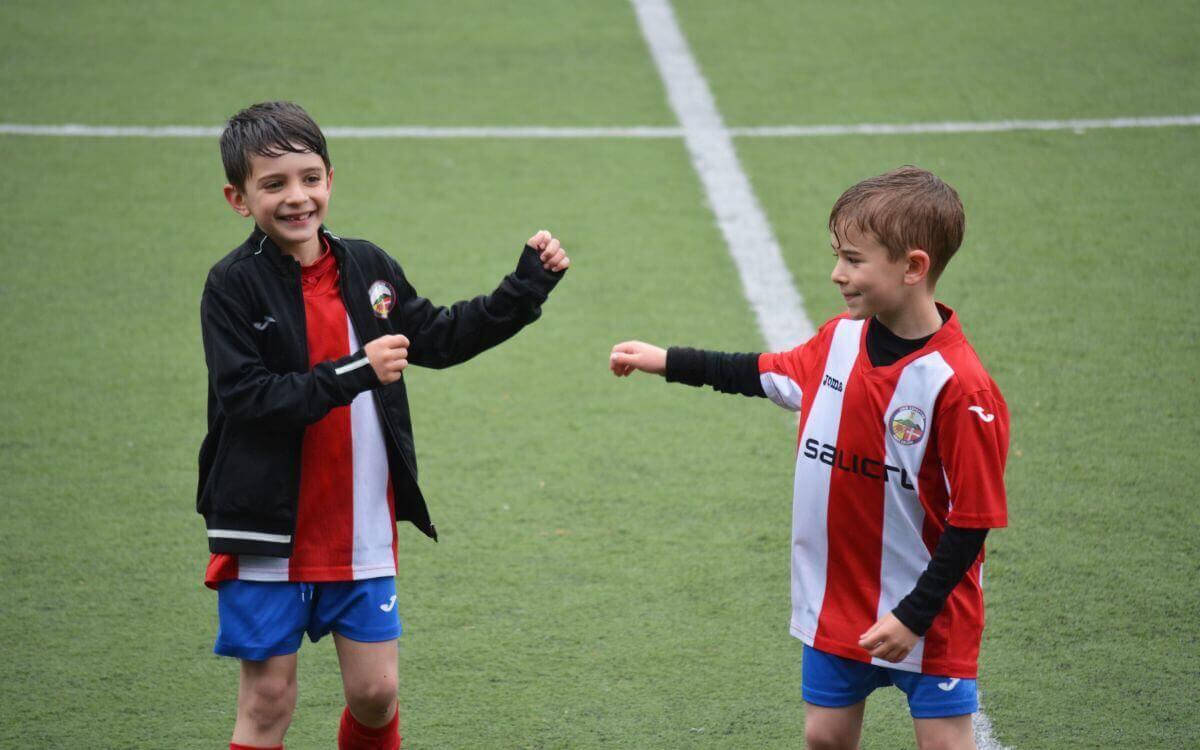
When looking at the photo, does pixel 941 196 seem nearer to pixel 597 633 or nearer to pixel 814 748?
pixel 814 748

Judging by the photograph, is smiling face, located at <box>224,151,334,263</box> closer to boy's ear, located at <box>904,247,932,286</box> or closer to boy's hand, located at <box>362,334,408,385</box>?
boy's hand, located at <box>362,334,408,385</box>

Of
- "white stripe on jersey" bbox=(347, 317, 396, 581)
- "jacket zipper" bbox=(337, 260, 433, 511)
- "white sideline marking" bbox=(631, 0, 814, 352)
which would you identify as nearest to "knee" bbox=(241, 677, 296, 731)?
"white stripe on jersey" bbox=(347, 317, 396, 581)

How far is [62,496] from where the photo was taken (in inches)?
177

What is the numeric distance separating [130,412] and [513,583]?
1885 millimetres

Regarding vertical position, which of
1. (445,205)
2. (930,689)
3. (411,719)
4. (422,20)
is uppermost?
(422,20)

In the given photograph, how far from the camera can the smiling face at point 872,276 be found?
2484 millimetres

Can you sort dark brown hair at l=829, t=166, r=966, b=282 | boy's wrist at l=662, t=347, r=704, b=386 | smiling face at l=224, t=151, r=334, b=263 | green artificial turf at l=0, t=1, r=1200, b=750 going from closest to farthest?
dark brown hair at l=829, t=166, r=966, b=282, smiling face at l=224, t=151, r=334, b=263, boy's wrist at l=662, t=347, r=704, b=386, green artificial turf at l=0, t=1, r=1200, b=750

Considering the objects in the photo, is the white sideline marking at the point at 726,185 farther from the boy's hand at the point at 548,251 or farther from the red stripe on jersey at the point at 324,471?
the red stripe on jersey at the point at 324,471

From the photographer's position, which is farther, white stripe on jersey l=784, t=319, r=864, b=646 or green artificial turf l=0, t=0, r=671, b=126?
green artificial turf l=0, t=0, r=671, b=126

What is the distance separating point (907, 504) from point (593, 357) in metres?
3.07

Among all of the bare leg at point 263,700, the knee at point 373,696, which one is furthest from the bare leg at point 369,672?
the bare leg at point 263,700

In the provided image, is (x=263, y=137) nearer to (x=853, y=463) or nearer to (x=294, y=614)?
(x=294, y=614)

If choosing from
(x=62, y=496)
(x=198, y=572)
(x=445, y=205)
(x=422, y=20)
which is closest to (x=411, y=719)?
(x=198, y=572)

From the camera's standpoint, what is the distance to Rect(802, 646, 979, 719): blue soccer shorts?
97.9 inches
